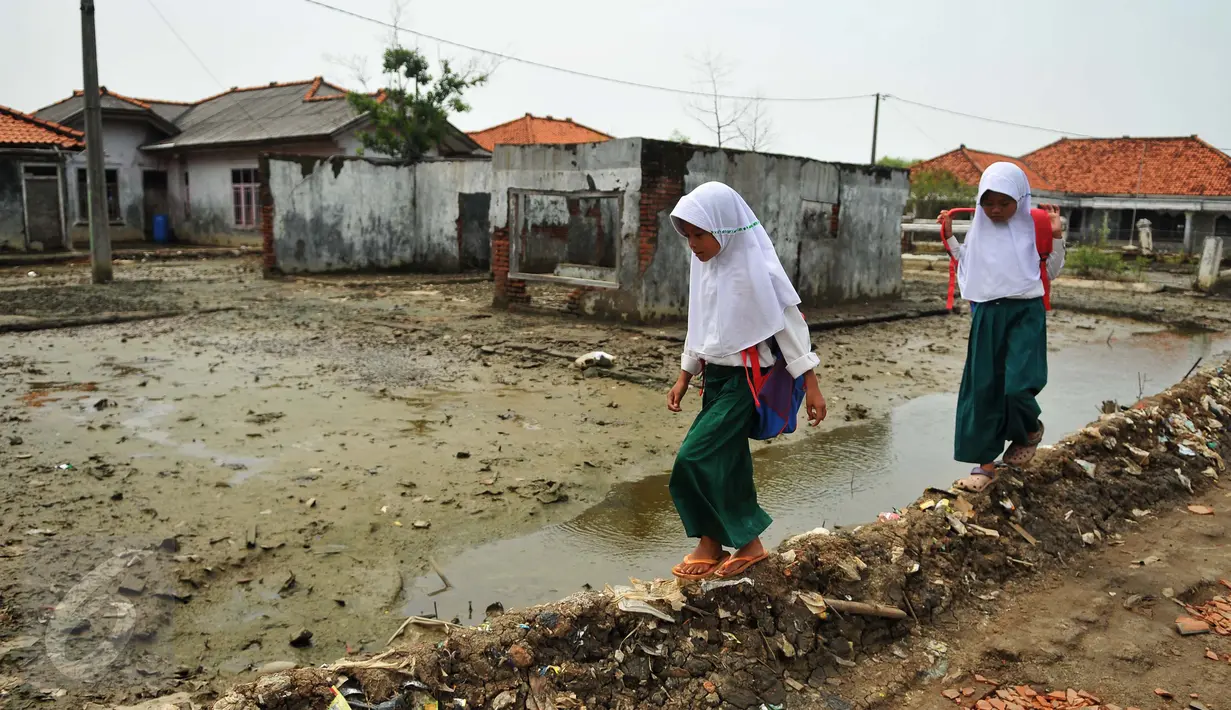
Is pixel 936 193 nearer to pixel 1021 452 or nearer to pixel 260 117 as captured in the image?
pixel 260 117

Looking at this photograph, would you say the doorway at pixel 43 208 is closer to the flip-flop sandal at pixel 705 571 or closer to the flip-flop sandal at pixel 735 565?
the flip-flop sandal at pixel 705 571

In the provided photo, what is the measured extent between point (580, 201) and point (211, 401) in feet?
27.3

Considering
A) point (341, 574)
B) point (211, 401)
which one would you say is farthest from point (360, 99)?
point (341, 574)

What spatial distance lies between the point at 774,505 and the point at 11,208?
21630 millimetres

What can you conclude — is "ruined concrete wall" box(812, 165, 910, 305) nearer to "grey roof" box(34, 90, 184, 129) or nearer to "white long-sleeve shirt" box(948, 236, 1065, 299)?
"white long-sleeve shirt" box(948, 236, 1065, 299)

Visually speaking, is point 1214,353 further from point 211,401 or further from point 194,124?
point 194,124

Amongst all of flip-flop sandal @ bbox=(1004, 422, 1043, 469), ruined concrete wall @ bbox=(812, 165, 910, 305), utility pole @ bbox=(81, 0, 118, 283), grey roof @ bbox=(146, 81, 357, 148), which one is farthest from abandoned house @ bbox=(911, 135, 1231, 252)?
flip-flop sandal @ bbox=(1004, 422, 1043, 469)

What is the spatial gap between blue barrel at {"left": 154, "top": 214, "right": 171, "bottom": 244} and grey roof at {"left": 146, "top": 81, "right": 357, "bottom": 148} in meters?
2.08

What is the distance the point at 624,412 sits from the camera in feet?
22.6

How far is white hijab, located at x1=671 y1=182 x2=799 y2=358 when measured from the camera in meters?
2.93

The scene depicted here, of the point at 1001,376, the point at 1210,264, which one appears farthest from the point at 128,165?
the point at 1210,264

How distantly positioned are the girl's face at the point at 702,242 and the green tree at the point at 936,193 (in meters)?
29.7

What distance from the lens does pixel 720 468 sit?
3.01 m

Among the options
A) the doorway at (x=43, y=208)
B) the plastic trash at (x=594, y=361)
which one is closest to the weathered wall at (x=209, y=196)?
the doorway at (x=43, y=208)
